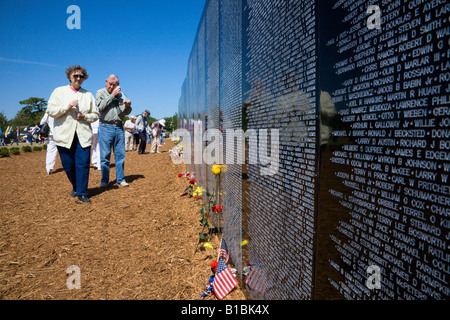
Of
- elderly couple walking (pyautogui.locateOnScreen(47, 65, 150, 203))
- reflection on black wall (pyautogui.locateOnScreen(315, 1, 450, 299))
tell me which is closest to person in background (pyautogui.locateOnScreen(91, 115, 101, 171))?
elderly couple walking (pyautogui.locateOnScreen(47, 65, 150, 203))

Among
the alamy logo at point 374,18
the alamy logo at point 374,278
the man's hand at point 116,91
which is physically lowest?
the alamy logo at point 374,278

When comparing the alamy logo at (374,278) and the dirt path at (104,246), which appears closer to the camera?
the alamy logo at (374,278)

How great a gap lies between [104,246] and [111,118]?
3090 millimetres

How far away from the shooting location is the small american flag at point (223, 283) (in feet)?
6.91

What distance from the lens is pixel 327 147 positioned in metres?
1.02

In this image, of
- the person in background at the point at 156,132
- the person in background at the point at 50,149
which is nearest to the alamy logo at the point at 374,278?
the person in background at the point at 50,149

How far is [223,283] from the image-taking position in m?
2.13

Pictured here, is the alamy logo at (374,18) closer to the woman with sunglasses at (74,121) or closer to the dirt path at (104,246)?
the dirt path at (104,246)

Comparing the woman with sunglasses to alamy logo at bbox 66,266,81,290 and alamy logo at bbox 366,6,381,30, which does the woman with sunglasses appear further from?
alamy logo at bbox 366,6,381,30

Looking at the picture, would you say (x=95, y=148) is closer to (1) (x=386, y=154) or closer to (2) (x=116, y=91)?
(2) (x=116, y=91)

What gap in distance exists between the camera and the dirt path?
2.30 meters

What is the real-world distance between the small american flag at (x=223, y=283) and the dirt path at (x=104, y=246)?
76 millimetres

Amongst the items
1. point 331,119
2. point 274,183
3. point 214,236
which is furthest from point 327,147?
point 214,236

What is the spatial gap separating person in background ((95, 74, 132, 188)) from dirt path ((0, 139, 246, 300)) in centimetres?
75
